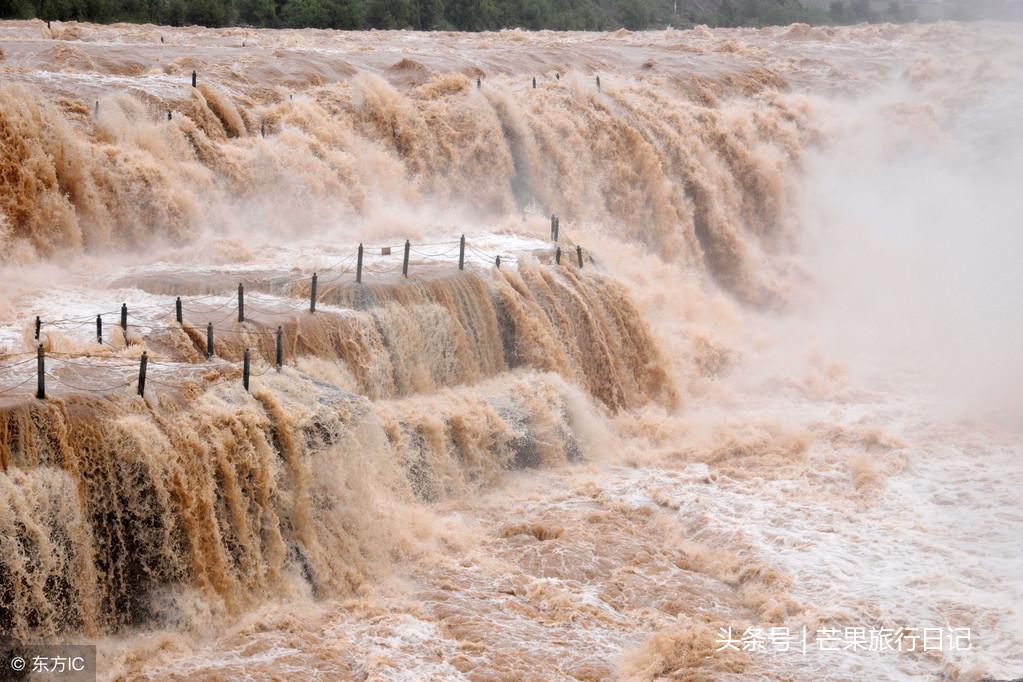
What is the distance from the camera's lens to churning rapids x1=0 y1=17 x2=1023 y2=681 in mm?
11430

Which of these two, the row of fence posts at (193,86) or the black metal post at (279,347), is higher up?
the row of fence posts at (193,86)

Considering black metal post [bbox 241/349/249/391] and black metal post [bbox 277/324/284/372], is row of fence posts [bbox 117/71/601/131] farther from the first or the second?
black metal post [bbox 241/349/249/391]

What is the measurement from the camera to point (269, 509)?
12.2 m

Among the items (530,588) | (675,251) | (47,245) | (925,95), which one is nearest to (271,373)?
(530,588)

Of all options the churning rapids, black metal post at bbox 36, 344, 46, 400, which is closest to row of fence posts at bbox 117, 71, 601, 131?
the churning rapids

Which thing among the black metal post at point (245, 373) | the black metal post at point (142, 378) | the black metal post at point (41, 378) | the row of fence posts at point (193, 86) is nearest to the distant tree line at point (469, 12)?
the row of fence posts at point (193, 86)

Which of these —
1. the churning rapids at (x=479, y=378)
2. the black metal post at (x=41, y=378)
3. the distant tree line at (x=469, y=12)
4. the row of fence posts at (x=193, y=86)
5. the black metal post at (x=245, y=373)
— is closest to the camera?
the black metal post at (x=41, y=378)

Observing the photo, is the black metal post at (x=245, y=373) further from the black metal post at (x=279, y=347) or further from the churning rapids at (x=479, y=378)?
the black metal post at (x=279, y=347)

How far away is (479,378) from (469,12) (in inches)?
1355

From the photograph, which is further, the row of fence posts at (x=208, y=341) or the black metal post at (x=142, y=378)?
the black metal post at (x=142, y=378)

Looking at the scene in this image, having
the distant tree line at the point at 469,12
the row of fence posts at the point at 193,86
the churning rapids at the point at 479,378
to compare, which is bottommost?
the churning rapids at the point at 479,378

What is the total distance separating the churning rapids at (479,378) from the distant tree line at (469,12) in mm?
9088

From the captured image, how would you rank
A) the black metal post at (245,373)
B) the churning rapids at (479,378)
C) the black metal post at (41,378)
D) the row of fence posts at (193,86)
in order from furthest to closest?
the row of fence posts at (193,86), the black metal post at (245,373), the churning rapids at (479,378), the black metal post at (41,378)

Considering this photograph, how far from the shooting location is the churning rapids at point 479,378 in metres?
11.4
